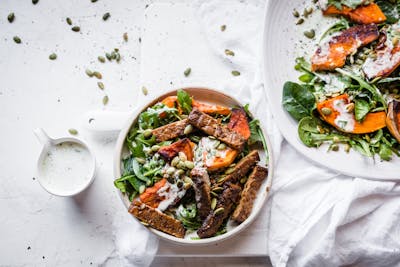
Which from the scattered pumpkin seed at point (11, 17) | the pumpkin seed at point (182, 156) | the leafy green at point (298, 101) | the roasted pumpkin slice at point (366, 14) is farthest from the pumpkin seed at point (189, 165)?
the scattered pumpkin seed at point (11, 17)


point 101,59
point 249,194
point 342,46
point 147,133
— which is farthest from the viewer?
point 101,59

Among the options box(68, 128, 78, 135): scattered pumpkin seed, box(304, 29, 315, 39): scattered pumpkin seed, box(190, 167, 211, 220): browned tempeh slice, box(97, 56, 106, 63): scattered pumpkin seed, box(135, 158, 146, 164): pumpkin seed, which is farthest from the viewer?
box(97, 56, 106, 63): scattered pumpkin seed

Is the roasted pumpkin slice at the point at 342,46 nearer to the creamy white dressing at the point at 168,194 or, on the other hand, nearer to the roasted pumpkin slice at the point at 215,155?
the roasted pumpkin slice at the point at 215,155

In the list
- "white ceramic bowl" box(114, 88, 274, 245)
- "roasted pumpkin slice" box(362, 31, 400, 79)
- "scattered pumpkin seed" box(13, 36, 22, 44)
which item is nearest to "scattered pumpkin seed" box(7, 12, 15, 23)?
"scattered pumpkin seed" box(13, 36, 22, 44)

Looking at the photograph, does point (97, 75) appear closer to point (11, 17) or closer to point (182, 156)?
point (11, 17)

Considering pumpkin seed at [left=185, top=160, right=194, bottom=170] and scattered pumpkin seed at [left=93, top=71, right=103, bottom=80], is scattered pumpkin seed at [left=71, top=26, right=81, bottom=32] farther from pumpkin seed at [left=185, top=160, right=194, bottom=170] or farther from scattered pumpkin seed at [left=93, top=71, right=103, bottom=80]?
pumpkin seed at [left=185, top=160, right=194, bottom=170]

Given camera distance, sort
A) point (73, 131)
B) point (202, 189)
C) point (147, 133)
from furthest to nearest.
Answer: point (73, 131)
point (147, 133)
point (202, 189)

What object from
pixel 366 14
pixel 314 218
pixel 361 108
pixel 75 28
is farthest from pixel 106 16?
pixel 314 218

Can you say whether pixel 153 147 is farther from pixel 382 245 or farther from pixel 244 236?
pixel 382 245
